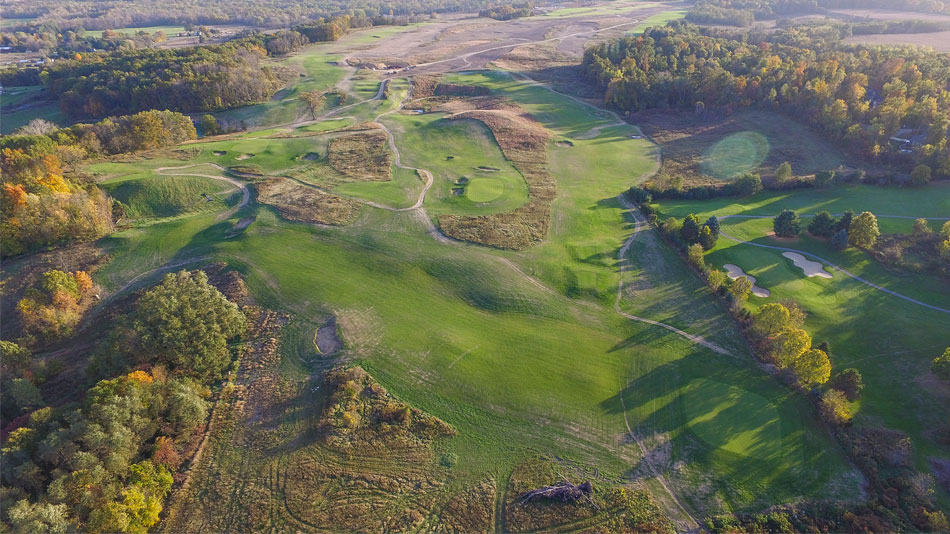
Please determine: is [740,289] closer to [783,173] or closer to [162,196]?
[783,173]

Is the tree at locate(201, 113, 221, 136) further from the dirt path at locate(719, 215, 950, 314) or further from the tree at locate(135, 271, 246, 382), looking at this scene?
the dirt path at locate(719, 215, 950, 314)

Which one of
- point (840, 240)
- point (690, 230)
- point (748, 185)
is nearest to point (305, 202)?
point (690, 230)

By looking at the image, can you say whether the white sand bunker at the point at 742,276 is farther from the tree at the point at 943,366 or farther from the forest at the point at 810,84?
the forest at the point at 810,84

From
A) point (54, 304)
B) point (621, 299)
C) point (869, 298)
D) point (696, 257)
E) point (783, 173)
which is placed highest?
point (783, 173)

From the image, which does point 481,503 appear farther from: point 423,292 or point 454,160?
point 454,160

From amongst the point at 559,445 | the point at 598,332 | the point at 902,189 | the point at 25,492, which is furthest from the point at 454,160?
the point at 902,189

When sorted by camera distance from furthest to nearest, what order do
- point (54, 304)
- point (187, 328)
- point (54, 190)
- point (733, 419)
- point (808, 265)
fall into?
1. point (54, 190)
2. point (808, 265)
3. point (54, 304)
4. point (187, 328)
5. point (733, 419)

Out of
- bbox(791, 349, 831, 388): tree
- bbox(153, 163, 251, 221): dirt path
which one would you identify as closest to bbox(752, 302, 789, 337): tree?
bbox(791, 349, 831, 388): tree
